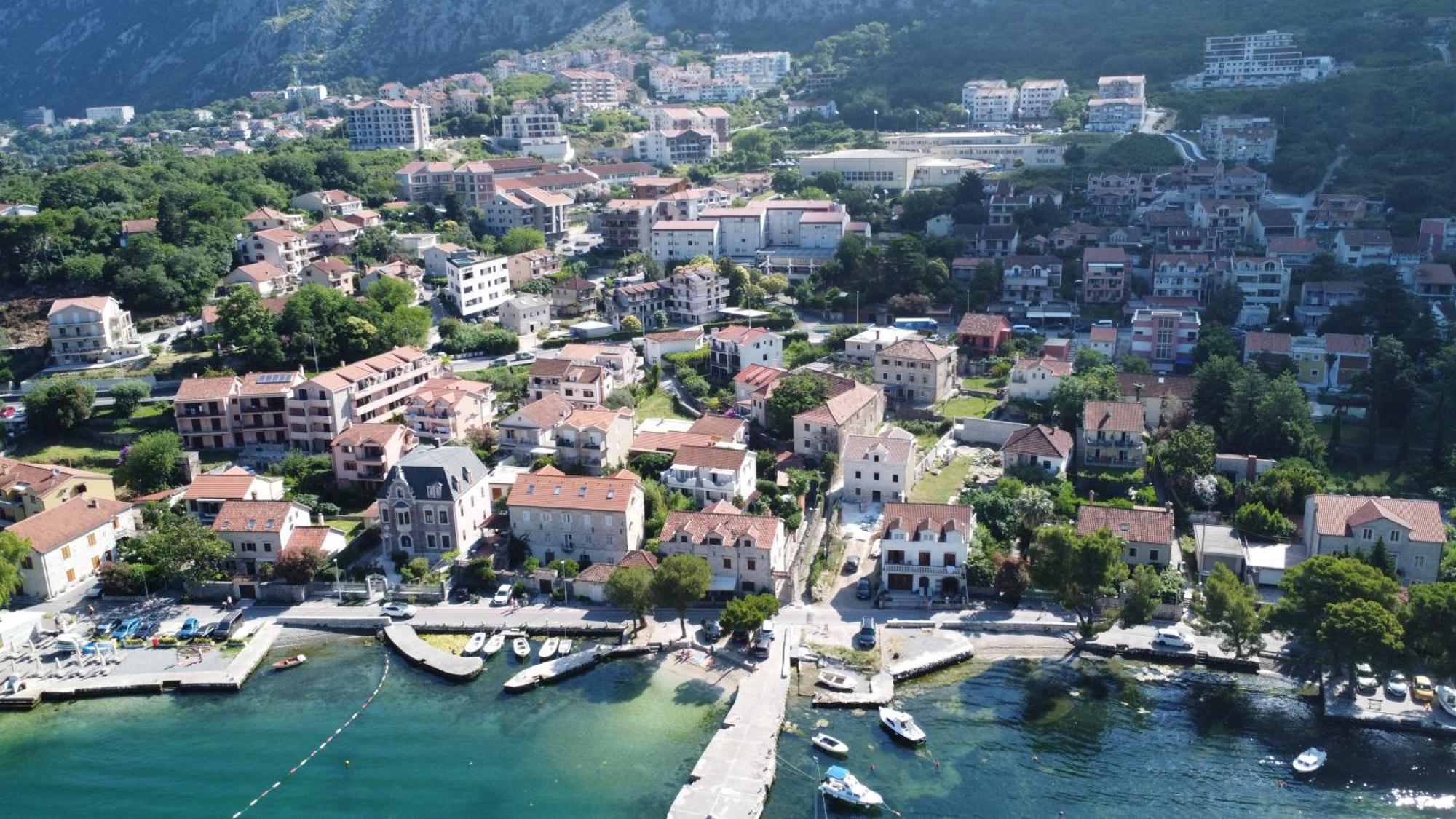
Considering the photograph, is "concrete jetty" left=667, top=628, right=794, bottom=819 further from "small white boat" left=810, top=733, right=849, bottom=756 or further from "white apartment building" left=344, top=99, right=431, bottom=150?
"white apartment building" left=344, top=99, right=431, bottom=150


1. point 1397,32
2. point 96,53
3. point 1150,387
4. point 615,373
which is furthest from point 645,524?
point 96,53

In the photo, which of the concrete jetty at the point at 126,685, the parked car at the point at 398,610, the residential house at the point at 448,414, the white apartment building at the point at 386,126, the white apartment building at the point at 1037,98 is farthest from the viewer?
the white apartment building at the point at 1037,98

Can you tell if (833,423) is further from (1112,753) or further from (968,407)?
(1112,753)

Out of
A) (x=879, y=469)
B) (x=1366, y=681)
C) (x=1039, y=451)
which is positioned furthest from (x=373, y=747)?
(x=1366, y=681)

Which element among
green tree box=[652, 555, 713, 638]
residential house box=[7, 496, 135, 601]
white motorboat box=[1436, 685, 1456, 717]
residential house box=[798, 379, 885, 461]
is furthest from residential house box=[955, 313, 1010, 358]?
residential house box=[7, 496, 135, 601]

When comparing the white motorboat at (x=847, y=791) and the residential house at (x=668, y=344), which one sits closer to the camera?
the white motorboat at (x=847, y=791)

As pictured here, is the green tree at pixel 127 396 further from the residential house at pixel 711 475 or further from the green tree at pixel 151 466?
the residential house at pixel 711 475

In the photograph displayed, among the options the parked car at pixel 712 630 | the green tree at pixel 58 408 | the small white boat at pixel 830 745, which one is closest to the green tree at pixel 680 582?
the parked car at pixel 712 630
